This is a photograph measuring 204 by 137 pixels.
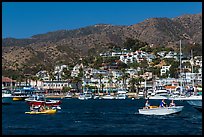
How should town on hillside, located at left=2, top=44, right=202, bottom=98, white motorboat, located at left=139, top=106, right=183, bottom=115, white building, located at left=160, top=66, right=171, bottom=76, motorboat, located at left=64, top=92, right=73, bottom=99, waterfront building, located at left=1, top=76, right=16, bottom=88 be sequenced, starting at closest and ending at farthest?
white motorboat, located at left=139, top=106, right=183, bottom=115
motorboat, located at left=64, top=92, right=73, bottom=99
town on hillside, located at left=2, top=44, right=202, bottom=98
waterfront building, located at left=1, top=76, right=16, bottom=88
white building, located at left=160, top=66, right=171, bottom=76

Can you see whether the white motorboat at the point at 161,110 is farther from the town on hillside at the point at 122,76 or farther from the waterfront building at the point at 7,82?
the waterfront building at the point at 7,82

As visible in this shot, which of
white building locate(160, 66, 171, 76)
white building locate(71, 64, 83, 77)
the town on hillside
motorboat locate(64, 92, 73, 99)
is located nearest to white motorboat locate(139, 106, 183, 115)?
the town on hillside

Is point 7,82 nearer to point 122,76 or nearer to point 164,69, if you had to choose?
point 122,76

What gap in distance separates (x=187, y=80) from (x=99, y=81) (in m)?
28.2

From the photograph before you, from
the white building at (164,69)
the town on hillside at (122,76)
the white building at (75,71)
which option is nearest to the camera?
the town on hillside at (122,76)

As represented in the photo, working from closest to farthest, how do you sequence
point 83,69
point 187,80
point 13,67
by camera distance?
1. point 187,80
2. point 83,69
3. point 13,67

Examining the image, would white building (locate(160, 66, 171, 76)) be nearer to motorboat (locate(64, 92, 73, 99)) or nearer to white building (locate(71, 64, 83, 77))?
white building (locate(71, 64, 83, 77))

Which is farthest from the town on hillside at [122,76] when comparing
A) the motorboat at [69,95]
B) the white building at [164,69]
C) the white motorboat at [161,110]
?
the white motorboat at [161,110]

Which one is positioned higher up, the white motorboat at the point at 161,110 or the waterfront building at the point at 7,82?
the waterfront building at the point at 7,82

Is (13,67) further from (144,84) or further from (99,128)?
(99,128)

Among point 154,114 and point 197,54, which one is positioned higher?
point 197,54

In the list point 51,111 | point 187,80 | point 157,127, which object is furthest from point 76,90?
point 157,127

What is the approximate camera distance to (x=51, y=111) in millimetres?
42281

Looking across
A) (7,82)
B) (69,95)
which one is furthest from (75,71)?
(69,95)
